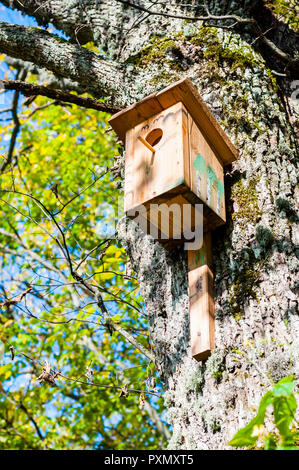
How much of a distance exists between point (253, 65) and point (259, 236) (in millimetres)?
1098

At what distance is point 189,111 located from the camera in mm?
2469

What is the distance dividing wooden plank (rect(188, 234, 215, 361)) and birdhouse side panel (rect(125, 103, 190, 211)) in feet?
1.01

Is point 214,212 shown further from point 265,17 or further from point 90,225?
point 90,225

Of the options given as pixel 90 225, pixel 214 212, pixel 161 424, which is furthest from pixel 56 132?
pixel 214 212

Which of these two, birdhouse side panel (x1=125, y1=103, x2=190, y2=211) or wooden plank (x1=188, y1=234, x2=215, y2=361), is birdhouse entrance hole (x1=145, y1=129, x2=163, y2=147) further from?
wooden plank (x1=188, y1=234, x2=215, y2=361)

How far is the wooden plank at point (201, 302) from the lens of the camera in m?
2.17

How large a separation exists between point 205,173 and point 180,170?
0.21 metres

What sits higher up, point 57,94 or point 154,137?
point 57,94

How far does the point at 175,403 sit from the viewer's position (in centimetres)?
227

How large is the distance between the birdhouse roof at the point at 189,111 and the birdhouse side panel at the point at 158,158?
0.04 metres

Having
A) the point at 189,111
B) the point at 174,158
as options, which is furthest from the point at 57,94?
the point at 174,158
